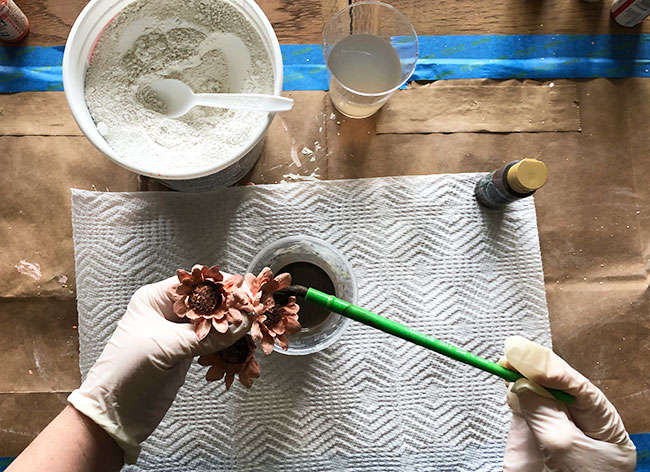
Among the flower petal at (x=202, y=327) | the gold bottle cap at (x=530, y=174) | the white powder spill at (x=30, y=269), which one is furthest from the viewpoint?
the white powder spill at (x=30, y=269)

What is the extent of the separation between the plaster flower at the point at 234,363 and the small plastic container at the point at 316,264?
0.15 metres

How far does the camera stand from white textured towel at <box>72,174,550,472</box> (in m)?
0.80

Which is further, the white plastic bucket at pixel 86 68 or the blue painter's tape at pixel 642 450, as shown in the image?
the blue painter's tape at pixel 642 450

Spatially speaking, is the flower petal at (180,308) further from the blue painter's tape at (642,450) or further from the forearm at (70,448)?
the blue painter's tape at (642,450)

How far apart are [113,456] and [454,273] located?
1.94ft

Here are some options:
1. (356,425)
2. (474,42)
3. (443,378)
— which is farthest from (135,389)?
(474,42)

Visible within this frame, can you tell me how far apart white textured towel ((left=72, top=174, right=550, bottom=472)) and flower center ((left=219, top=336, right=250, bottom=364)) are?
190mm

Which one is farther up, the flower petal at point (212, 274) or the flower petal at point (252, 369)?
the flower petal at point (212, 274)

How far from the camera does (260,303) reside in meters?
0.58

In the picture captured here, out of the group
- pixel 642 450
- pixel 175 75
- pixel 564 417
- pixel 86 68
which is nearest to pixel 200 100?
pixel 175 75

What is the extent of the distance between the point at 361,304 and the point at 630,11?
72 centimetres

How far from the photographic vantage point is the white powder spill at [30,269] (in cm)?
85

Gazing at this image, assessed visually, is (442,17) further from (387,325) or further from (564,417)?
(564,417)

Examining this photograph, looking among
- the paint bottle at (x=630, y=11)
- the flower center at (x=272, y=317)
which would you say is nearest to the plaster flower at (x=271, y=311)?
the flower center at (x=272, y=317)
